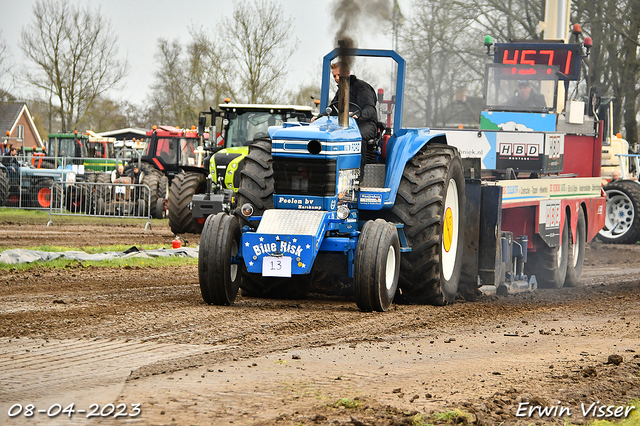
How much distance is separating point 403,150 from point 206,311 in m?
2.51

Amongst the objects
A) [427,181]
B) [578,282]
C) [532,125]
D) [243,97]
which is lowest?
[578,282]

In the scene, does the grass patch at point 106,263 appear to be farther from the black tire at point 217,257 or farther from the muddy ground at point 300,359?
the black tire at point 217,257

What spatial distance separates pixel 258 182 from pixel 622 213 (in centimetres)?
1387

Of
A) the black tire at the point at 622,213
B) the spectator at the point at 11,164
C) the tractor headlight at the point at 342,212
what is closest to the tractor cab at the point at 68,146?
the spectator at the point at 11,164

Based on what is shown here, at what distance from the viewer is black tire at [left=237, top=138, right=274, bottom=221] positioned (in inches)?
306

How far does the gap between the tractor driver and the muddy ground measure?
1.75 m

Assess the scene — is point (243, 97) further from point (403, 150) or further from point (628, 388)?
point (628, 388)

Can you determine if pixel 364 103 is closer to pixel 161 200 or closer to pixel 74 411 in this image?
pixel 74 411

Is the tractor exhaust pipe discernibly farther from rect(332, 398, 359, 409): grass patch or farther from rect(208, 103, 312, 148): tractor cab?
rect(208, 103, 312, 148): tractor cab

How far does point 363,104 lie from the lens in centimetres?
823

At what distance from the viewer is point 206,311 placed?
7145 millimetres

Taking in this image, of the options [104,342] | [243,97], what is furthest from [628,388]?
[243,97]

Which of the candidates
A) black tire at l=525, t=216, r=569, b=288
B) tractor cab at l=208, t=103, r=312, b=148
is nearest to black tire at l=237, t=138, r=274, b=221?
black tire at l=525, t=216, r=569, b=288

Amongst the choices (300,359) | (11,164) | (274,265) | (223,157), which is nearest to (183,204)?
(223,157)
